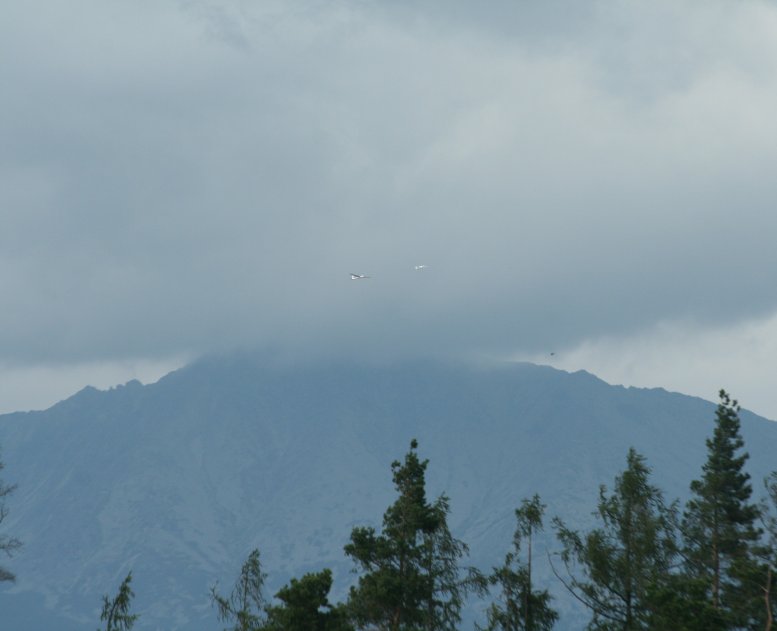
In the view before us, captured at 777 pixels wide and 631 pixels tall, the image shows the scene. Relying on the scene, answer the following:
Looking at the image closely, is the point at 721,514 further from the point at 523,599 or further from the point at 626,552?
the point at 523,599

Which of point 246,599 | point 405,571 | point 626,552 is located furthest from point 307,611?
point 626,552

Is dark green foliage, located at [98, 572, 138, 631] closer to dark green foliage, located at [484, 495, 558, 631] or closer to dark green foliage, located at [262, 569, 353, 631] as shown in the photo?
dark green foliage, located at [262, 569, 353, 631]

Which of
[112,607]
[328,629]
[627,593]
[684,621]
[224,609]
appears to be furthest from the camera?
[224,609]

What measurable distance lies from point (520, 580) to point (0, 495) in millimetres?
26785

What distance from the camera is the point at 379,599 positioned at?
55.0 metres

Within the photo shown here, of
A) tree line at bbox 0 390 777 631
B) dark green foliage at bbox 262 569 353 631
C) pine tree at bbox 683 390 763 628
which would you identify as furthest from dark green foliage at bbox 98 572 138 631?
pine tree at bbox 683 390 763 628

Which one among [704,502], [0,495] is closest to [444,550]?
[704,502]

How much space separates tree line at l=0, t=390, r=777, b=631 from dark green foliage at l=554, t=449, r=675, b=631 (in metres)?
0.07

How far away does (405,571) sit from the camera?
56.4 metres

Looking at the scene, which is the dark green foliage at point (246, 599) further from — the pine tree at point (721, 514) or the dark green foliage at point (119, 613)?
the pine tree at point (721, 514)

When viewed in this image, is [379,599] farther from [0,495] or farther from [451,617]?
[0,495]

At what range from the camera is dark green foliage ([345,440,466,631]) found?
182ft

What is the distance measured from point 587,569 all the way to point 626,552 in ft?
Result: 12.2

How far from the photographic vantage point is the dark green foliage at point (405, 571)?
55.4 meters
